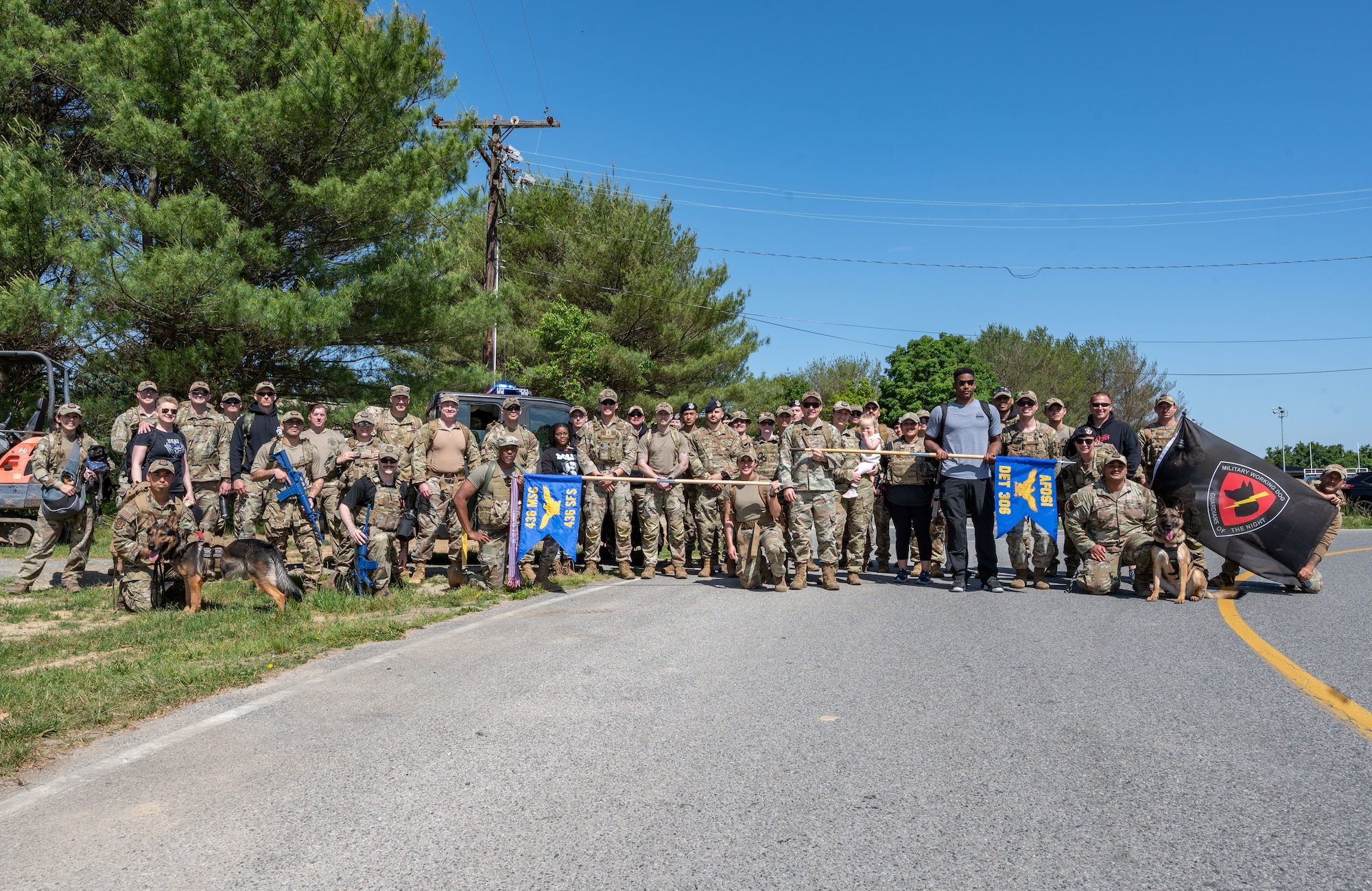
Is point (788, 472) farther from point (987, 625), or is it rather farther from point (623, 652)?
point (623, 652)

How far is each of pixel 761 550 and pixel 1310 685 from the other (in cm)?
519

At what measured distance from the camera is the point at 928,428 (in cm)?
1012

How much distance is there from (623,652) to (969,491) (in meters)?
5.11

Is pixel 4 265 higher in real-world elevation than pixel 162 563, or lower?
higher

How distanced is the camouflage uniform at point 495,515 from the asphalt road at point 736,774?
9.70 ft

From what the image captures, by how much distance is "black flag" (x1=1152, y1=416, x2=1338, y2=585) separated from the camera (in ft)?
29.2

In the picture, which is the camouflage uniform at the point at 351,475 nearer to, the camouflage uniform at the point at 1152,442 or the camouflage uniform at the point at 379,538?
the camouflage uniform at the point at 379,538

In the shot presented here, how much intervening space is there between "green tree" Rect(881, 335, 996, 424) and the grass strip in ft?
172

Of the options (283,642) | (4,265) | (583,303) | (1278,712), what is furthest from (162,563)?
(583,303)

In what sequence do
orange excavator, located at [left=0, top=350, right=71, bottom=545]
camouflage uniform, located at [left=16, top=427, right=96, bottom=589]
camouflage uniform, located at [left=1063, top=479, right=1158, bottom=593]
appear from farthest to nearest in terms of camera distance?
orange excavator, located at [left=0, top=350, right=71, bottom=545], camouflage uniform, located at [left=16, top=427, right=96, bottom=589], camouflage uniform, located at [left=1063, top=479, right=1158, bottom=593]

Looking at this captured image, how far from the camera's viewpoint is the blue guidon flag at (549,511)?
9.47m

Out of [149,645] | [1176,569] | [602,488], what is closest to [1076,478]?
[1176,569]

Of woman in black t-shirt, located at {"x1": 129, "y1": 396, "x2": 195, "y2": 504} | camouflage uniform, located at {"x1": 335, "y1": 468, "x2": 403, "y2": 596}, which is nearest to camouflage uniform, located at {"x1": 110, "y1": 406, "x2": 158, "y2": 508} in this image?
woman in black t-shirt, located at {"x1": 129, "y1": 396, "x2": 195, "y2": 504}

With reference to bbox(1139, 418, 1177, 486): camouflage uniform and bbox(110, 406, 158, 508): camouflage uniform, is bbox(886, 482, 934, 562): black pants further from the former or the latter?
bbox(110, 406, 158, 508): camouflage uniform
